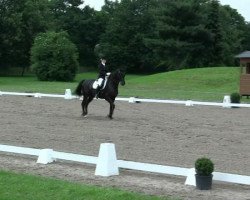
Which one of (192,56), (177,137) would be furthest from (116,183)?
(192,56)

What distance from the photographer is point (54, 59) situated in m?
56.6

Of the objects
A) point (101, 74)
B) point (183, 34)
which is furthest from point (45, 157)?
point (183, 34)

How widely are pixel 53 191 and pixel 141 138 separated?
20.4 feet

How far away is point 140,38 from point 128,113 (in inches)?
2443

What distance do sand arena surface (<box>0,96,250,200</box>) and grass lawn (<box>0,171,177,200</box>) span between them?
52 centimetres

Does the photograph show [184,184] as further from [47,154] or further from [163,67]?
[163,67]

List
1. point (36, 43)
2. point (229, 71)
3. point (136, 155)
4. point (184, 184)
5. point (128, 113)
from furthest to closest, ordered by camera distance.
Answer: point (36, 43)
point (229, 71)
point (128, 113)
point (136, 155)
point (184, 184)

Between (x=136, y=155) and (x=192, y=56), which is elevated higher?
(x=192, y=56)

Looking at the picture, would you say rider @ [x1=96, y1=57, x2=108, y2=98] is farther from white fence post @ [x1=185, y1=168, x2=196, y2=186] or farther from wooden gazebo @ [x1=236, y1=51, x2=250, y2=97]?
wooden gazebo @ [x1=236, y1=51, x2=250, y2=97]

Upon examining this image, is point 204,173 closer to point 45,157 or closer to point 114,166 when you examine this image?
point 114,166

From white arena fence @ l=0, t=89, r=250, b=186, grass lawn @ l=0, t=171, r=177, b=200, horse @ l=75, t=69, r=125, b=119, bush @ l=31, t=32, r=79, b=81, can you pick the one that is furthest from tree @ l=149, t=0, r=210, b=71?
grass lawn @ l=0, t=171, r=177, b=200

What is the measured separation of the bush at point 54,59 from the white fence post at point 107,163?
47548 mm

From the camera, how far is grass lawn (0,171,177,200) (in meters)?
7.01

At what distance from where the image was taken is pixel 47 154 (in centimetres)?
974
